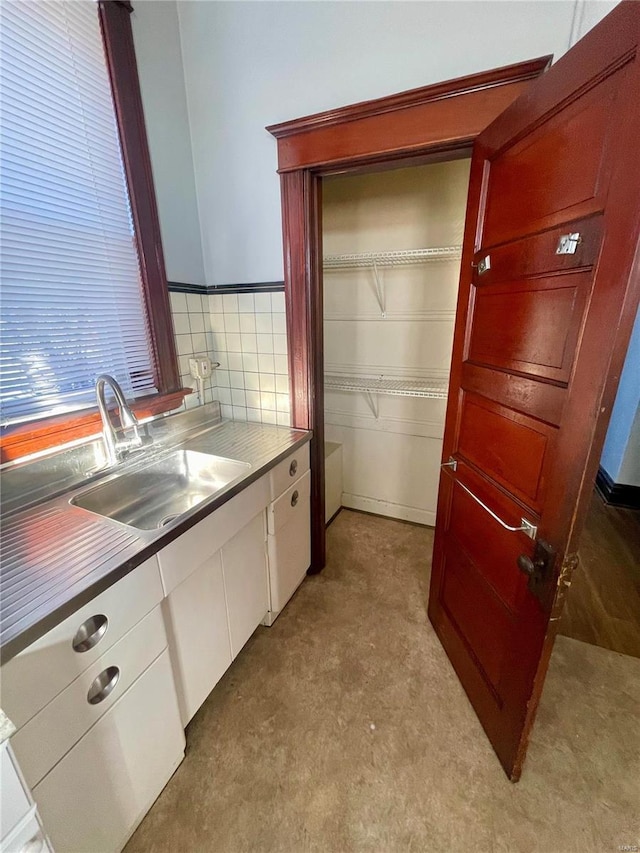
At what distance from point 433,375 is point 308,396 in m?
0.93

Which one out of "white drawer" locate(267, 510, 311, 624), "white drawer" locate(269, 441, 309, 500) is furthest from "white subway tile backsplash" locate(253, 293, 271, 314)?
"white drawer" locate(267, 510, 311, 624)

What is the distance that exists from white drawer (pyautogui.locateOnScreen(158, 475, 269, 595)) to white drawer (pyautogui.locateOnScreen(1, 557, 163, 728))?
0.05 metres

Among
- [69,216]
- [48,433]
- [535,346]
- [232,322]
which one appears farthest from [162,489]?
[535,346]

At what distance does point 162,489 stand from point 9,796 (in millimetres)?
928

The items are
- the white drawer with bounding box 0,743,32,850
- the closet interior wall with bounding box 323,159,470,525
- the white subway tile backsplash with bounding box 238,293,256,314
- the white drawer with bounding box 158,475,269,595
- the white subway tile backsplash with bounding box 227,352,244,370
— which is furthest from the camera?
the closet interior wall with bounding box 323,159,470,525

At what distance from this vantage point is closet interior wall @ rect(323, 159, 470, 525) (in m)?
1.97

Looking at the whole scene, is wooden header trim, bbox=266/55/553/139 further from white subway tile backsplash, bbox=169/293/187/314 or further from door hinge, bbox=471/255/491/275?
white subway tile backsplash, bbox=169/293/187/314

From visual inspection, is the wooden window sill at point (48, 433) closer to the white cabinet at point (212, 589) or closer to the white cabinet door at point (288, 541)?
the white cabinet at point (212, 589)

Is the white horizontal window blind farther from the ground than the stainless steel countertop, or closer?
farther from the ground

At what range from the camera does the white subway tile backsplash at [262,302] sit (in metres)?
1.68

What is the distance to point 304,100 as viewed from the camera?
1.39 m

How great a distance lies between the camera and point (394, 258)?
6.72ft

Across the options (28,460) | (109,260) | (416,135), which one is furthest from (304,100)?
(28,460)

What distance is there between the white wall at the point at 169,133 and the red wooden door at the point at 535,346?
4.12ft
